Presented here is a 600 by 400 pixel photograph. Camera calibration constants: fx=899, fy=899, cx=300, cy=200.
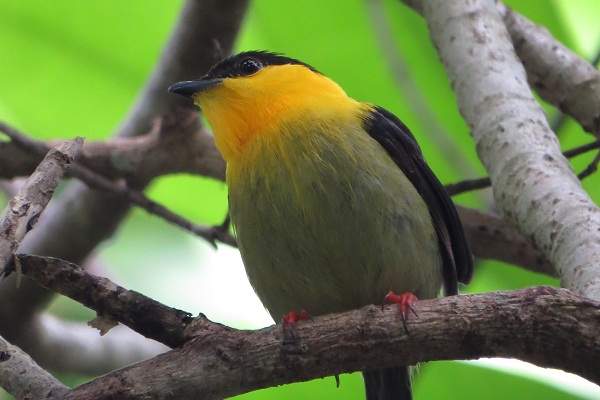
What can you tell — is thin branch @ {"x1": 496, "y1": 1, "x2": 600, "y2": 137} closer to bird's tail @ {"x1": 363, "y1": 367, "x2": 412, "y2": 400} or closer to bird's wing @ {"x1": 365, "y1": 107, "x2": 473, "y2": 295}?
bird's wing @ {"x1": 365, "y1": 107, "x2": 473, "y2": 295}

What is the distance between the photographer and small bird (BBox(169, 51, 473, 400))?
10.6 feet

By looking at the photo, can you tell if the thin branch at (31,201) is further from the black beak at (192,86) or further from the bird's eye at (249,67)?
the bird's eye at (249,67)

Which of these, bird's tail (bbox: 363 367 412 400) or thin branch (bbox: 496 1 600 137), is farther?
thin branch (bbox: 496 1 600 137)

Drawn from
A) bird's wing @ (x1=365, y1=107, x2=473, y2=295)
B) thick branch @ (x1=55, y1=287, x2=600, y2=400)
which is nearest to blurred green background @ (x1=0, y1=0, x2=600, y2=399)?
bird's wing @ (x1=365, y1=107, x2=473, y2=295)

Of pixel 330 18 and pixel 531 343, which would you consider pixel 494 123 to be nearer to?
pixel 531 343

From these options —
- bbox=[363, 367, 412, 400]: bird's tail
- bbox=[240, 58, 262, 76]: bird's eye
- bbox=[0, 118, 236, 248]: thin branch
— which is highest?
bbox=[240, 58, 262, 76]: bird's eye

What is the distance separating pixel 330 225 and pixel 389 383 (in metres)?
0.79

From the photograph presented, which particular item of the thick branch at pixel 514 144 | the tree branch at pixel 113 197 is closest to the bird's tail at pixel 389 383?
the thick branch at pixel 514 144

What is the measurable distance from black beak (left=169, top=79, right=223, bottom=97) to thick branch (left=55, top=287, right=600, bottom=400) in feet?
5.39

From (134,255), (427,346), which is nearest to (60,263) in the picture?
(427,346)

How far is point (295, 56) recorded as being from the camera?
5.32 meters

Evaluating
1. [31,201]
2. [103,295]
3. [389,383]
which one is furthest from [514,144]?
[31,201]

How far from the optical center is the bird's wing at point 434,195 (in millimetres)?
3522

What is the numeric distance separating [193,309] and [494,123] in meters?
3.16
